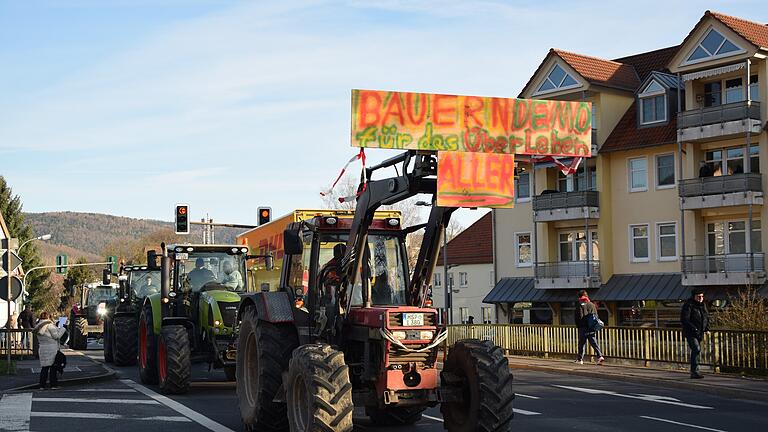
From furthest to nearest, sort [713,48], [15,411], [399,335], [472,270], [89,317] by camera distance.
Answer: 1. [472,270]
2. [713,48]
3. [89,317]
4. [15,411]
5. [399,335]

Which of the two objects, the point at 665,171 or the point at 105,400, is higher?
the point at 665,171

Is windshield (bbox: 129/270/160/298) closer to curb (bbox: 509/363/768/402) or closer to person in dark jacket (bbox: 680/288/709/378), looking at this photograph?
curb (bbox: 509/363/768/402)

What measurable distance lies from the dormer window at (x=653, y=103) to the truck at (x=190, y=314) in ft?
90.2

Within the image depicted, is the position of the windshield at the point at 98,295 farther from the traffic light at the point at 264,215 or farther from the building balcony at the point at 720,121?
the building balcony at the point at 720,121

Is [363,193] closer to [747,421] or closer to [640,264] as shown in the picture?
[747,421]

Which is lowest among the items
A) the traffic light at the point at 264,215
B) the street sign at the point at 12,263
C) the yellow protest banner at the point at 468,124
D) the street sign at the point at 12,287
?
the street sign at the point at 12,287

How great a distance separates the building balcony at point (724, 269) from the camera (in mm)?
39938

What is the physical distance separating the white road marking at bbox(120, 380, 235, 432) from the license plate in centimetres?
338

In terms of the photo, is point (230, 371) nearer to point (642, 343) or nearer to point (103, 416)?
point (103, 416)

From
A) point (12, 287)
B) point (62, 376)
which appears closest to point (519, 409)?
point (62, 376)

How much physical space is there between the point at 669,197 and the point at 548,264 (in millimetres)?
6939

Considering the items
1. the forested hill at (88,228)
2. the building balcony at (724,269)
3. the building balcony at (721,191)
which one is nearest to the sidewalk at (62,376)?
the building balcony at (724,269)

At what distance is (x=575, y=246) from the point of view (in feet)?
160

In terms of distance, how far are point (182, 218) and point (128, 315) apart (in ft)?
21.9
